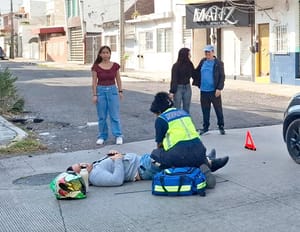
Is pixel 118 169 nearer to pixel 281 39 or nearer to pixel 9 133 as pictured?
pixel 9 133

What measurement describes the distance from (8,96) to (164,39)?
68.7ft

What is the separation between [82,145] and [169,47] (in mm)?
24793

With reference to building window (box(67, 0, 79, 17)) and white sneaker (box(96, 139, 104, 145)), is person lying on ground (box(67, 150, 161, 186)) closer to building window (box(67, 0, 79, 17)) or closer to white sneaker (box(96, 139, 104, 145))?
white sneaker (box(96, 139, 104, 145))

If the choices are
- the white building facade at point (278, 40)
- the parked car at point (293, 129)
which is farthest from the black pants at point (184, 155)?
the white building facade at point (278, 40)

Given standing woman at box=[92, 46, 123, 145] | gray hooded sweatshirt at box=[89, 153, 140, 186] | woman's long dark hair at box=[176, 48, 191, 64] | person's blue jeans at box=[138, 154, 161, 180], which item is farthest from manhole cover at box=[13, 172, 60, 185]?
woman's long dark hair at box=[176, 48, 191, 64]

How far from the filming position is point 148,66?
37.6 m

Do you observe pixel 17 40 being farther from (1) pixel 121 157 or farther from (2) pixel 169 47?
(1) pixel 121 157

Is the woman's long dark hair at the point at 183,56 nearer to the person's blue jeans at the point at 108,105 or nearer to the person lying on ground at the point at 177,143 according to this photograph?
the person's blue jeans at the point at 108,105

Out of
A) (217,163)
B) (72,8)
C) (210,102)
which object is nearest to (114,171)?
(217,163)

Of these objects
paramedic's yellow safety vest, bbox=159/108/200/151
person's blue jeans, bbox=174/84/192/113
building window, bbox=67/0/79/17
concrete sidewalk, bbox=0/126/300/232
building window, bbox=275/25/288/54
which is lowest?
concrete sidewalk, bbox=0/126/300/232

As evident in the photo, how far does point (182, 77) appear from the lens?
37.1 ft

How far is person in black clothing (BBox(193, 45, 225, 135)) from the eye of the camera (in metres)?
11.1

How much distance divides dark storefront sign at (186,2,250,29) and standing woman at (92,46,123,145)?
16.9 m

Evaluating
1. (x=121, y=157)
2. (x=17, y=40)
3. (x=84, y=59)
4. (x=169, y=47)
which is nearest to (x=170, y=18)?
(x=169, y=47)
